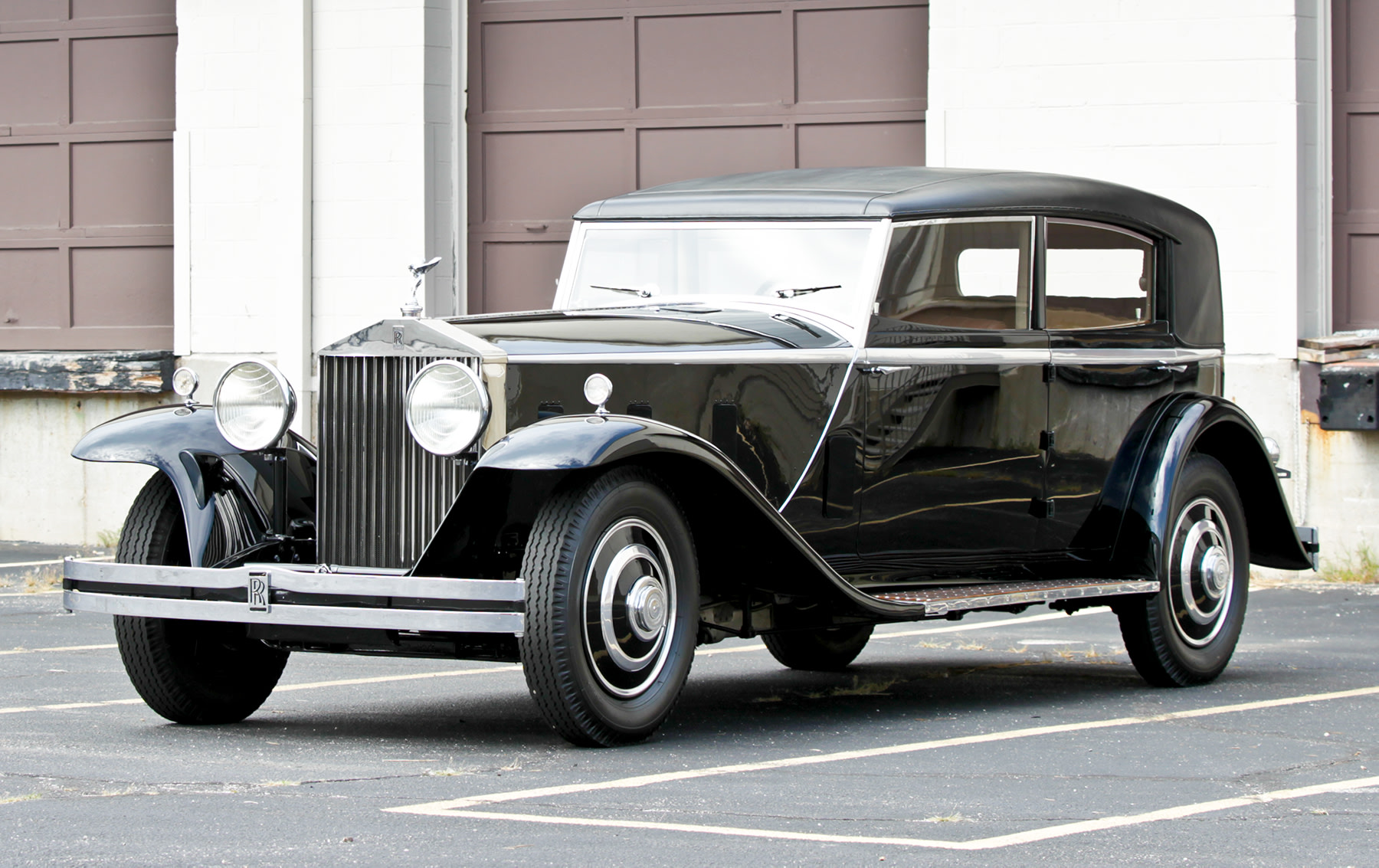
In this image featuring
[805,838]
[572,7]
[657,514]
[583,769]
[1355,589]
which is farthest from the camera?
[572,7]

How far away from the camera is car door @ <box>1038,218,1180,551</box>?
636 cm

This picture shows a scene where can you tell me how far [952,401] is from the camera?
5.98 metres

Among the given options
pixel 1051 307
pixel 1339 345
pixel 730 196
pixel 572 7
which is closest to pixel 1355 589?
pixel 1339 345

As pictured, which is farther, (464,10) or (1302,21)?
(464,10)

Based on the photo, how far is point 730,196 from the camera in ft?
20.7

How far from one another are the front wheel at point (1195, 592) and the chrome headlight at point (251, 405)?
305cm

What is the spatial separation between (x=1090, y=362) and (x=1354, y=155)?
5.26 metres

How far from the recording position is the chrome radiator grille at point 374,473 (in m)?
5.14

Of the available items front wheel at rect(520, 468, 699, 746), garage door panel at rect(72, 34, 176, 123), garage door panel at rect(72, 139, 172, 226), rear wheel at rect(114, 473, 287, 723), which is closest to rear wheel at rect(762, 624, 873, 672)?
front wheel at rect(520, 468, 699, 746)

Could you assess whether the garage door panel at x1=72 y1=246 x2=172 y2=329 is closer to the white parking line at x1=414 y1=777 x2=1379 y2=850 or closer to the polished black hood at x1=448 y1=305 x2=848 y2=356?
the polished black hood at x1=448 y1=305 x2=848 y2=356

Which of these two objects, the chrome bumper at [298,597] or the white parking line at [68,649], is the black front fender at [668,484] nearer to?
the chrome bumper at [298,597]

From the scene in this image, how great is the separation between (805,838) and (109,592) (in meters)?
2.40

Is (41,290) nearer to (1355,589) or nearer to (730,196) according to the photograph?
(730,196)

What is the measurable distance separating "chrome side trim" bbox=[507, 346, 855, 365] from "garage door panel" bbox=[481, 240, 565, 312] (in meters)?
6.49
